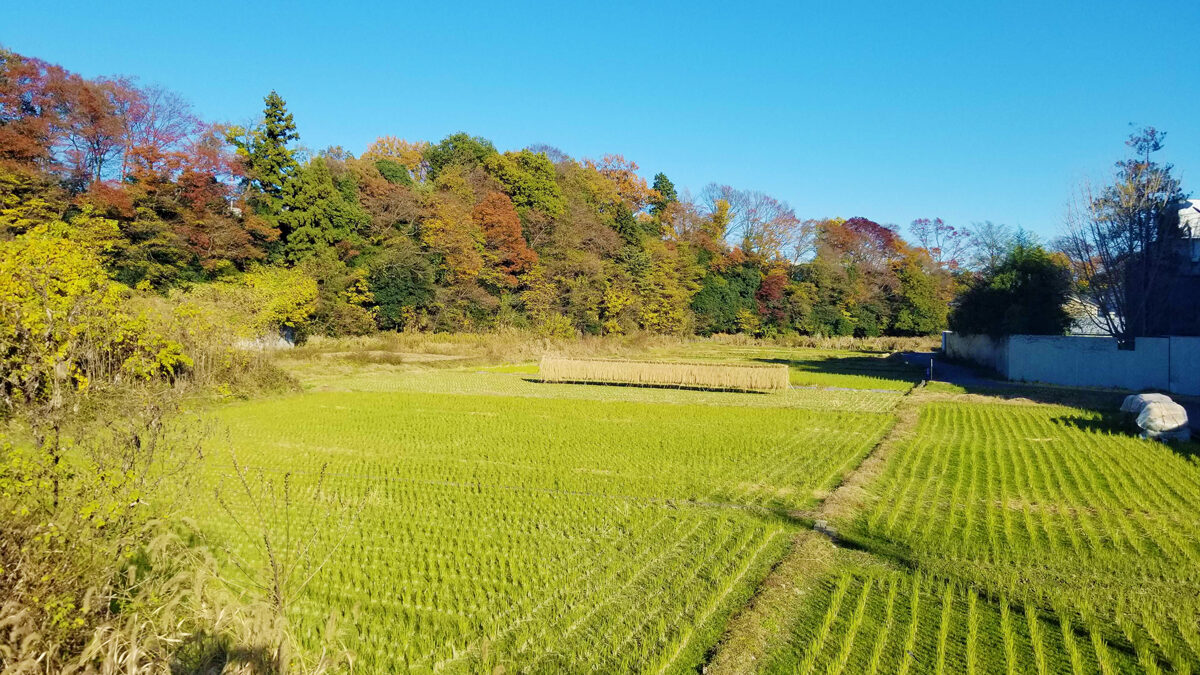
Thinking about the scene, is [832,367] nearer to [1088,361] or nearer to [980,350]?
[980,350]

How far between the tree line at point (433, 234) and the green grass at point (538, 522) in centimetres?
927

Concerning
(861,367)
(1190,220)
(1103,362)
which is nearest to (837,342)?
(861,367)

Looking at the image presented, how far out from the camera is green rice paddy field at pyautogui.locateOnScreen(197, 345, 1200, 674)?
13.1 feet

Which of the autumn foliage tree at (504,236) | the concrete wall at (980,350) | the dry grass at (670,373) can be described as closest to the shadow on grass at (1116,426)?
the dry grass at (670,373)

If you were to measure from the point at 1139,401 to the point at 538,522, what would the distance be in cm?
1178

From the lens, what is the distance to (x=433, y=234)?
3200cm

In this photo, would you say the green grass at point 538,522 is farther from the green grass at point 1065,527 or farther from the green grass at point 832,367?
the green grass at point 832,367

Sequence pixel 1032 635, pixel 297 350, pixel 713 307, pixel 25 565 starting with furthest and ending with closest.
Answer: pixel 713 307, pixel 297 350, pixel 1032 635, pixel 25 565

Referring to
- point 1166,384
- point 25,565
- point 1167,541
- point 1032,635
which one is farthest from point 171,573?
point 1166,384

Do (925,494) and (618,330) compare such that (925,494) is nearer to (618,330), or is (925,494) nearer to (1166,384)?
(1166,384)

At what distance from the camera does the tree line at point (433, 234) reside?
75.1 feet

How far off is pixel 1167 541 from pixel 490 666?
591cm

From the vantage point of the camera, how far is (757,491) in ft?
25.3

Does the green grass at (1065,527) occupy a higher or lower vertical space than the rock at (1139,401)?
lower
